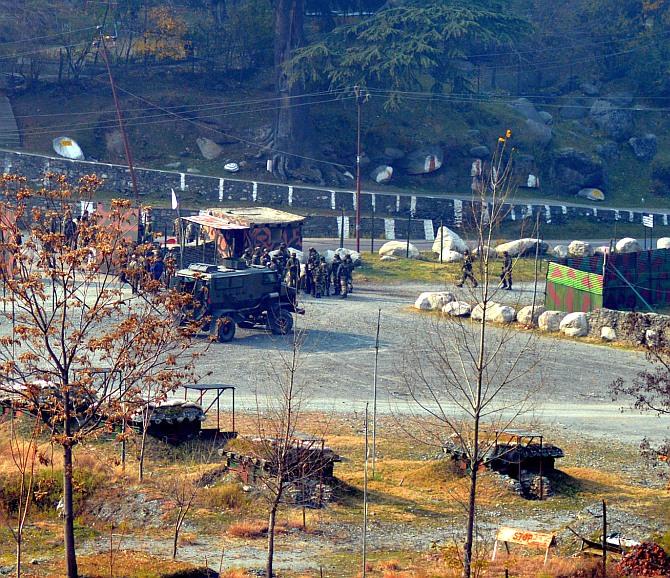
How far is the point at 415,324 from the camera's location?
108 feet

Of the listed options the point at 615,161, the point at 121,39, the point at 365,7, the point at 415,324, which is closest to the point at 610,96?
the point at 615,161

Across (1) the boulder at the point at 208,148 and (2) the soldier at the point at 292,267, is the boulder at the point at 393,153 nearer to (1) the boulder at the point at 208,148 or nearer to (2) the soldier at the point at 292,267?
(1) the boulder at the point at 208,148

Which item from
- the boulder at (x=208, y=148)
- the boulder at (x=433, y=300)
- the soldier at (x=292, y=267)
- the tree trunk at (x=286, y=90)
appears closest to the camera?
the boulder at (x=433, y=300)

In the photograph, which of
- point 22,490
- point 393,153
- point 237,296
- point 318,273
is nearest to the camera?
point 22,490

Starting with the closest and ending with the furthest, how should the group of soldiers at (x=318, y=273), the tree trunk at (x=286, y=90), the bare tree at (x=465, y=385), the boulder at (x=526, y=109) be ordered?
the bare tree at (x=465, y=385) → the group of soldiers at (x=318, y=273) → the tree trunk at (x=286, y=90) → the boulder at (x=526, y=109)

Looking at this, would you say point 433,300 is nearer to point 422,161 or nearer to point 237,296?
point 237,296

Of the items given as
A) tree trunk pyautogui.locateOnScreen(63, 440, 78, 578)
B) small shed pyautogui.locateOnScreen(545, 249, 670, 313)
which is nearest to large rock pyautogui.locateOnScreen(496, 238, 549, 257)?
small shed pyautogui.locateOnScreen(545, 249, 670, 313)

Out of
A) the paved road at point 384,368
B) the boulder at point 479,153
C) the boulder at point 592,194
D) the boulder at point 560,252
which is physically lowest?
the paved road at point 384,368

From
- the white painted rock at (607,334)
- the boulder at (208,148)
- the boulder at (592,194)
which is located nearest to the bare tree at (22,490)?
the white painted rock at (607,334)

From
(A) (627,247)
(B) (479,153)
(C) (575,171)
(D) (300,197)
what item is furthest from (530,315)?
(C) (575,171)

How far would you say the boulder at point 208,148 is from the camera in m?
60.3

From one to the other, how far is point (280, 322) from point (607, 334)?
9.47 m

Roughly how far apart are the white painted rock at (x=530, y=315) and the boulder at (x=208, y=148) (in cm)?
3002

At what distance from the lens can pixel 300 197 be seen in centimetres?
5622
